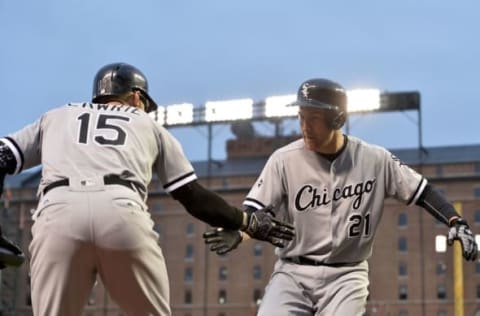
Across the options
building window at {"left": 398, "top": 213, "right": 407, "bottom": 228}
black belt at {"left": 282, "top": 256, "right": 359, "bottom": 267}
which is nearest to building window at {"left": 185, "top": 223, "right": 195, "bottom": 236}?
building window at {"left": 398, "top": 213, "right": 407, "bottom": 228}

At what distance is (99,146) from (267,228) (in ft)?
4.61

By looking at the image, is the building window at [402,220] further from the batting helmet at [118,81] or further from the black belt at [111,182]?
the black belt at [111,182]

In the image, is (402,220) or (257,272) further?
(257,272)

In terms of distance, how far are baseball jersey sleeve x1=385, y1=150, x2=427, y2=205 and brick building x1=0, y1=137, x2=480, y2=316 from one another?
76.5 metres

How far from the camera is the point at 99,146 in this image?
4.97 meters

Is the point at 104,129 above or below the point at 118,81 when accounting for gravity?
below

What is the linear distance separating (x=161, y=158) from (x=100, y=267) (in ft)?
2.62

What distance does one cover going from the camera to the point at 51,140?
508 centimetres

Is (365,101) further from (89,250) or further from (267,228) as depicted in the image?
(89,250)

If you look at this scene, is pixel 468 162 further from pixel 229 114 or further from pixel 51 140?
pixel 51 140

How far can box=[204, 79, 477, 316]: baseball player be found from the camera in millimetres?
6445

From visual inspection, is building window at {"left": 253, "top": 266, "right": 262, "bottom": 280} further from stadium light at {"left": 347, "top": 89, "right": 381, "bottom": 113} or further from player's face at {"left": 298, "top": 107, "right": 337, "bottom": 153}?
player's face at {"left": 298, "top": 107, "right": 337, "bottom": 153}

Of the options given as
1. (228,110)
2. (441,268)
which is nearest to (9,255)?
(228,110)

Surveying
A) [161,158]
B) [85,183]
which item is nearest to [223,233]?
[161,158]
